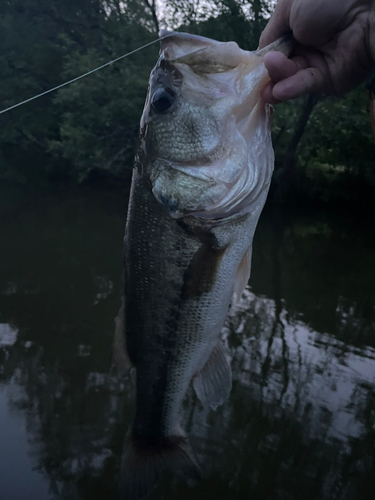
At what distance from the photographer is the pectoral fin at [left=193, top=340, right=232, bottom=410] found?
1843 millimetres

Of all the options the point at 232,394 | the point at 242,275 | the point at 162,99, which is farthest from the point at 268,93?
the point at 232,394

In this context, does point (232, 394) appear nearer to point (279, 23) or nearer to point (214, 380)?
point (214, 380)

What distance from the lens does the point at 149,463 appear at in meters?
1.89

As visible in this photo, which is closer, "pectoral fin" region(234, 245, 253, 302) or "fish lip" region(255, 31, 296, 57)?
"fish lip" region(255, 31, 296, 57)

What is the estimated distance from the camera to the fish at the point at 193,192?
1.53 m

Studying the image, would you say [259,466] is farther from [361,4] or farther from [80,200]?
[80,200]

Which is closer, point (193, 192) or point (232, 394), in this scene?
point (193, 192)

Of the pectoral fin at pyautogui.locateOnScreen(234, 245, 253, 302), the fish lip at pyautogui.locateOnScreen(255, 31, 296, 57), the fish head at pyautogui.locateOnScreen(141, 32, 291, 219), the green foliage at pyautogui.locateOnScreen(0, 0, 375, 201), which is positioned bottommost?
the pectoral fin at pyautogui.locateOnScreen(234, 245, 253, 302)

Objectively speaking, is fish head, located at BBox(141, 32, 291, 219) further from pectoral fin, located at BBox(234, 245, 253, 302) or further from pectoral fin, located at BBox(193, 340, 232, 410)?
pectoral fin, located at BBox(193, 340, 232, 410)

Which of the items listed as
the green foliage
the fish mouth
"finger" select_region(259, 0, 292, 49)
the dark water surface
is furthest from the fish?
the green foliage

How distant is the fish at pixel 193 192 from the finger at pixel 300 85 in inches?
2.9

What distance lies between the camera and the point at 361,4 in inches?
65.4

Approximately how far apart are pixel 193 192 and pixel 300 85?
23.1 inches

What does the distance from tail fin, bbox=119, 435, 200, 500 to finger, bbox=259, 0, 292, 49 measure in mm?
1851
